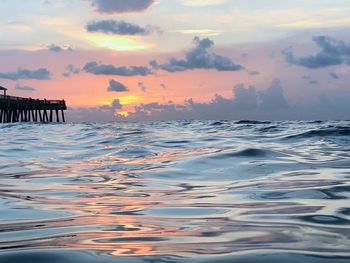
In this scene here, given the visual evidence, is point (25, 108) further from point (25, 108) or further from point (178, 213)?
point (178, 213)

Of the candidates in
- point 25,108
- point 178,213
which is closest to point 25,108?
point 25,108

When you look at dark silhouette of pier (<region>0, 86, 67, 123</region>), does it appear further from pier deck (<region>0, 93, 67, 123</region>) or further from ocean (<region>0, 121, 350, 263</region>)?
ocean (<region>0, 121, 350, 263</region>)

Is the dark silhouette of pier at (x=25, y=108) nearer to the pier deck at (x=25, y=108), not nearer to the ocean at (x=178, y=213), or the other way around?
the pier deck at (x=25, y=108)

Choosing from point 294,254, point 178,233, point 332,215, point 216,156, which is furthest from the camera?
point 216,156

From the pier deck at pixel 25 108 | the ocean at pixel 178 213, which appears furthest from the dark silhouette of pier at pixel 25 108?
the ocean at pixel 178 213

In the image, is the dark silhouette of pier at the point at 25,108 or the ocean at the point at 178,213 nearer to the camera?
the ocean at the point at 178,213

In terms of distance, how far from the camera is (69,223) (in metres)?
3.26

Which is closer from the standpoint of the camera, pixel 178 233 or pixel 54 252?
pixel 54 252

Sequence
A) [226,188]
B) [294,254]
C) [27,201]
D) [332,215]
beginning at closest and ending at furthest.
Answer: [294,254]
[332,215]
[27,201]
[226,188]

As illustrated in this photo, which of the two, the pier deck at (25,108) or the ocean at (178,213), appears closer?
the ocean at (178,213)

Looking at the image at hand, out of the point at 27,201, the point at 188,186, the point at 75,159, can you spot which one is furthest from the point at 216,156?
the point at 27,201

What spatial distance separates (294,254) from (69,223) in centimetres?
163

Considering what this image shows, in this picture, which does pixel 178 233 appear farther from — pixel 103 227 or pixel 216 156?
pixel 216 156

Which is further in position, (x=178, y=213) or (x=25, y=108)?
(x=25, y=108)
